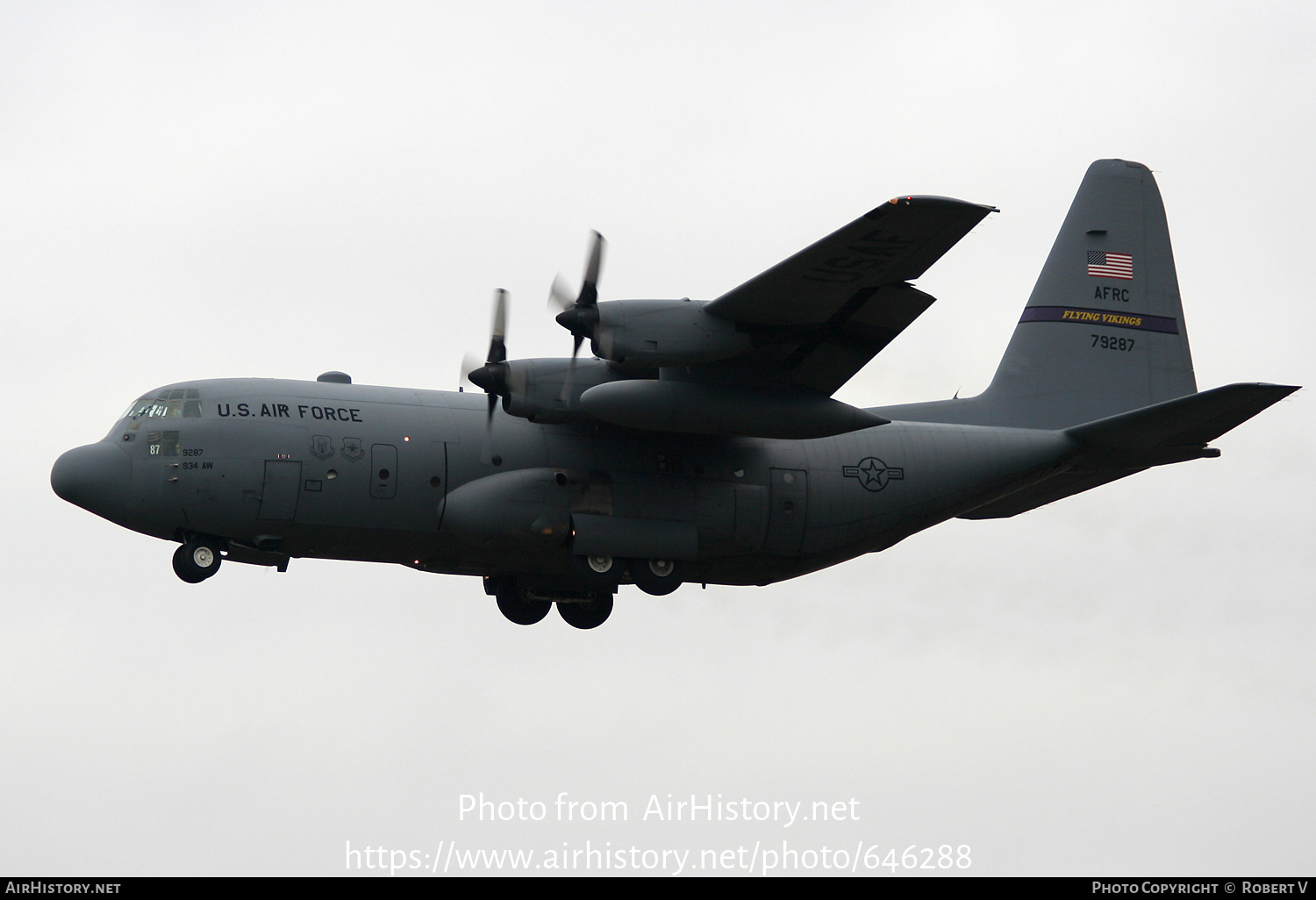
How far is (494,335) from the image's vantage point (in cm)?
1983

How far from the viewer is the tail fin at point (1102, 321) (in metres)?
22.9

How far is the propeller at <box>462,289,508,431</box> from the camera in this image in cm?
1939

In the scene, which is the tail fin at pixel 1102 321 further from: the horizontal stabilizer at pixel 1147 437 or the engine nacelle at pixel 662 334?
the engine nacelle at pixel 662 334

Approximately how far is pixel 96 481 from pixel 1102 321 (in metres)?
14.0

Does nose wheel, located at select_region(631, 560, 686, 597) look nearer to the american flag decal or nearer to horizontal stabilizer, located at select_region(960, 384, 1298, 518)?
horizontal stabilizer, located at select_region(960, 384, 1298, 518)

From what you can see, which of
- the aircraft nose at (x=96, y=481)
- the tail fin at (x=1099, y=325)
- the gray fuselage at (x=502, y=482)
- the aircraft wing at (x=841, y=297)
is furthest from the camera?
the tail fin at (x=1099, y=325)

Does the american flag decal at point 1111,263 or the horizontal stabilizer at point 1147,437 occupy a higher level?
the american flag decal at point 1111,263

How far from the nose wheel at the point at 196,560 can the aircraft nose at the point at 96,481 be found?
841 mm

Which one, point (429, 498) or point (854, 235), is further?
point (429, 498)

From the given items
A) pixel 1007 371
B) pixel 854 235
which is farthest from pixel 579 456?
pixel 1007 371

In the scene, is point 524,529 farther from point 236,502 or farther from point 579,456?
point 236,502

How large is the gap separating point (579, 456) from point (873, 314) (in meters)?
4.06

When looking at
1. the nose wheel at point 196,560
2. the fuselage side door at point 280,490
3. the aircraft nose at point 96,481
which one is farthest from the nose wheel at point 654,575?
the aircraft nose at point 96,481
